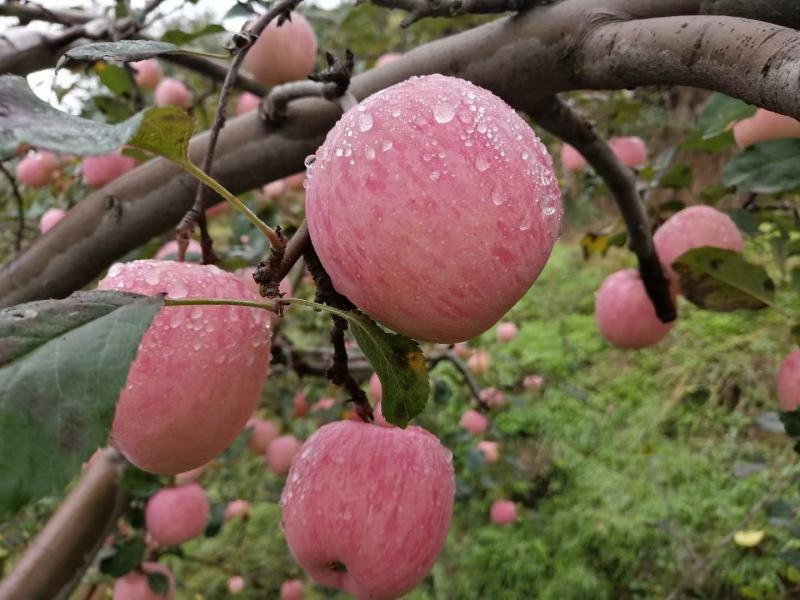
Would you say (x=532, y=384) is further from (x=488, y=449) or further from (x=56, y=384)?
(x=56, y=384)

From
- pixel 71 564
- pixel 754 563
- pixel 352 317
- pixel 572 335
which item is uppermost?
pixel 352 317

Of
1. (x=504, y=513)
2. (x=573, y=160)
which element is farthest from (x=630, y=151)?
(x=504, y=513)

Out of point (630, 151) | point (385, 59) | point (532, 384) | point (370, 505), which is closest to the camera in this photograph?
point (370, 505)

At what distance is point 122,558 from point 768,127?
4.27ft

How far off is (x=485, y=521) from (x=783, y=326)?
144cm

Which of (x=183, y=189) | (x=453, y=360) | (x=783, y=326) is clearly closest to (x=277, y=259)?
(x=183, y=189)

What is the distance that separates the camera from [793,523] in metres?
1.13

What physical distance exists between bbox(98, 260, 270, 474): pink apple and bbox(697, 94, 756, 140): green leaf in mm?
600

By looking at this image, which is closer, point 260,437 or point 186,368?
point 186,368

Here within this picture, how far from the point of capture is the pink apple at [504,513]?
1.89 m

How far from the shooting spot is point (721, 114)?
0.79 m

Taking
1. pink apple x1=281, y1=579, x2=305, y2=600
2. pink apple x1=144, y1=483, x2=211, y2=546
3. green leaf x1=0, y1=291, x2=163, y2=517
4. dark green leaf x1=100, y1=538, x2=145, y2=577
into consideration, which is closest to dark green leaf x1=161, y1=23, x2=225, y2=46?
green leaf x1=0, y1=291, x2=163, y2=517

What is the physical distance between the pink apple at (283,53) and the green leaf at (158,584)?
1012mm

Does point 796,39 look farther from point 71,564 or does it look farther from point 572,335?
point 572,335
